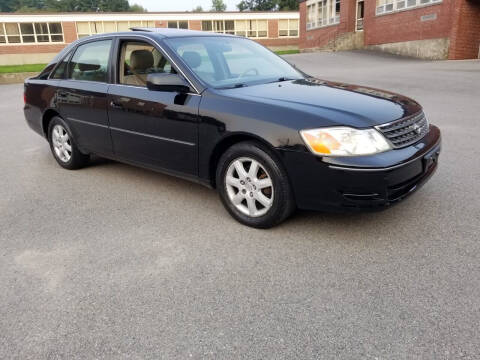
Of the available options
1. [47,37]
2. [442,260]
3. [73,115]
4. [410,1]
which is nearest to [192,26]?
[47,37]

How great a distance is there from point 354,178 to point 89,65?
351cm

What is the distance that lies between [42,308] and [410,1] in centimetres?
2673

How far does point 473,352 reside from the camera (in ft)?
6.95

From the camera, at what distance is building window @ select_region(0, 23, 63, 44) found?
42.9 meters

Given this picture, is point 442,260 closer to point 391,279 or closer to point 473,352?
point 391,279

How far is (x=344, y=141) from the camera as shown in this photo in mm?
3090

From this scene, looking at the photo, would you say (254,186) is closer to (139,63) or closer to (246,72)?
(246,72)

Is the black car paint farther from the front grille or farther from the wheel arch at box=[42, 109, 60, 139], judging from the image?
the wheel arch at box=[42, 109, 60, 139]

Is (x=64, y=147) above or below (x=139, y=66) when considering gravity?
below

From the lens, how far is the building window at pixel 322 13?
34.0 metres

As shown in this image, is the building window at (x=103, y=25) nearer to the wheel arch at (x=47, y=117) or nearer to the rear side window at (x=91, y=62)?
the wheel arch at (x=47, y=117)

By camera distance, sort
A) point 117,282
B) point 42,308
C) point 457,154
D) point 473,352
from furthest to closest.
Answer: point 457,154, point 117,282, point 42,308, point 473,352

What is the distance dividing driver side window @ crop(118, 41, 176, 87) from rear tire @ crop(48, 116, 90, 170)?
133 cm

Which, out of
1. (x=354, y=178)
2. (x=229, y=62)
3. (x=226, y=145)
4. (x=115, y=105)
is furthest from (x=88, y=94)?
(x=354, y=178)
